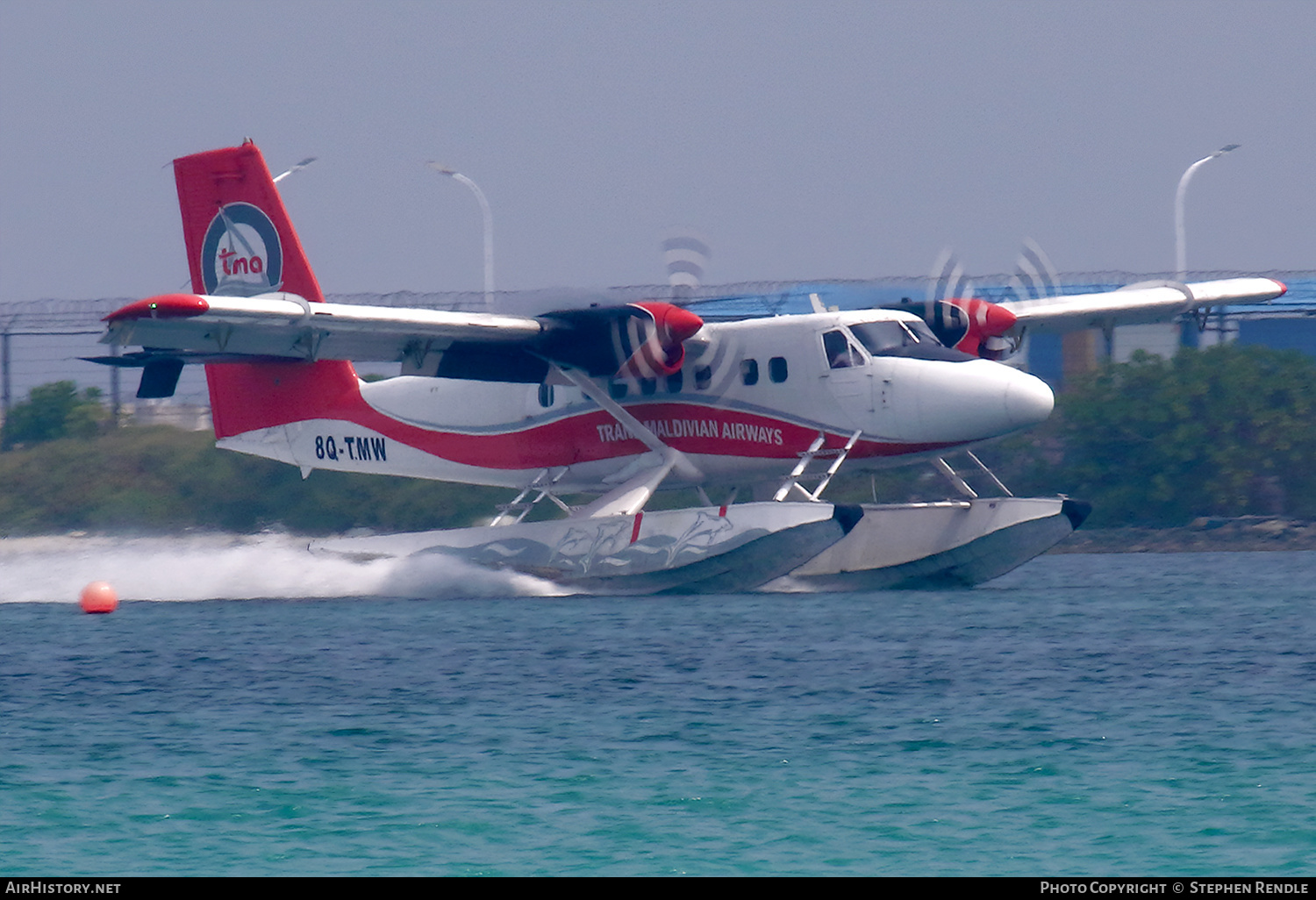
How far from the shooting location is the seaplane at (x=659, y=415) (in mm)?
20750

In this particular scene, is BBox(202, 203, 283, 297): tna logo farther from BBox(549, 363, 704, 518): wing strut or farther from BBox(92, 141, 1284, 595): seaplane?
BBox(549, 363, 704, 518): wing strut

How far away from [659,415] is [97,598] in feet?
24.8

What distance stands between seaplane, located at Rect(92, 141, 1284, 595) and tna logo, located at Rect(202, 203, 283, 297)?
0.04 metres

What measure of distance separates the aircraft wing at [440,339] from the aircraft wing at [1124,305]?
593 centimetres

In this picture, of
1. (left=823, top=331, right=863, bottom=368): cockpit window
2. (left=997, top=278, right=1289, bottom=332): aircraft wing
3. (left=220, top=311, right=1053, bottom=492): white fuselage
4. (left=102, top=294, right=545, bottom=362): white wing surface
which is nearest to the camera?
(left=102, top=294, right=545, bottom=362): white wing surface

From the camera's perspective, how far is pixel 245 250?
25062mm

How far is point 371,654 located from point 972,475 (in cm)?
2726

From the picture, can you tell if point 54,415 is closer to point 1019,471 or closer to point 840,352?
point 1019,471

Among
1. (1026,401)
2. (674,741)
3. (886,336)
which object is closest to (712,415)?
(886,336)

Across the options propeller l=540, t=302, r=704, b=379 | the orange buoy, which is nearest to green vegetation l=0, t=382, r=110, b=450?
the orange buoy

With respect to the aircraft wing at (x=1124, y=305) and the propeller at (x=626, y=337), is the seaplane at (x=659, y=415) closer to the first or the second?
the propeller at (x=626, y=337)

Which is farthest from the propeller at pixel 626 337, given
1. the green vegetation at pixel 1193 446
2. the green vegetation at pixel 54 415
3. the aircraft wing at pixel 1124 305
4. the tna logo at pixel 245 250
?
the green vegetation at pixel 54 415

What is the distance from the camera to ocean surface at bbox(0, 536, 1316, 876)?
30.6ft

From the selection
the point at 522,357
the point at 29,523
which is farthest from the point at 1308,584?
the point at 29,523
